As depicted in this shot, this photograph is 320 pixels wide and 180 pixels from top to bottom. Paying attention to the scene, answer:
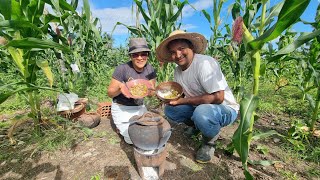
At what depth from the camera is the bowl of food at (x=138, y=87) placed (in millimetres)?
2603

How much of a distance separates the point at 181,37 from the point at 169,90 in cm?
74

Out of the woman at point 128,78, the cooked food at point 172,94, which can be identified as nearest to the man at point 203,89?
the cooked food at point 172,94

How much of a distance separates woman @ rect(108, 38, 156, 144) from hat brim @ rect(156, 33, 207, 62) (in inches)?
7.4

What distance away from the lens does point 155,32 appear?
3.97 meters

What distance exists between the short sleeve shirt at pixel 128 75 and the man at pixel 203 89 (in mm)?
406

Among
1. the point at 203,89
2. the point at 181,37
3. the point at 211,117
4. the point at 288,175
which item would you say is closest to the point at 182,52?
the point at 181,37

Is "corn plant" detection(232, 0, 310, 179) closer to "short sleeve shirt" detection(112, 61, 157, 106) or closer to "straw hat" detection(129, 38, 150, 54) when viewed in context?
"straw hat" detection(129, 38, 150, 54)

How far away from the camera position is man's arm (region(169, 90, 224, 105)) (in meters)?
2.39

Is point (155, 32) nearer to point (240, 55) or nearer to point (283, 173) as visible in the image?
point (240, 55)

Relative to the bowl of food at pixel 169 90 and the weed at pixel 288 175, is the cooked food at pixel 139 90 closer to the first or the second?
the bowl of food at pixel 169 90

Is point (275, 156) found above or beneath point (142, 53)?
beneath

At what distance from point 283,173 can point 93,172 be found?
1.97 meters

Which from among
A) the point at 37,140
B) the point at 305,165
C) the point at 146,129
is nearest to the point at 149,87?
the point at 146,129

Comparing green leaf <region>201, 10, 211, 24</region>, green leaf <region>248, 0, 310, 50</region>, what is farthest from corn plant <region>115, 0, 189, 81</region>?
green leaf <region>248, 0, 310, 50</region>
